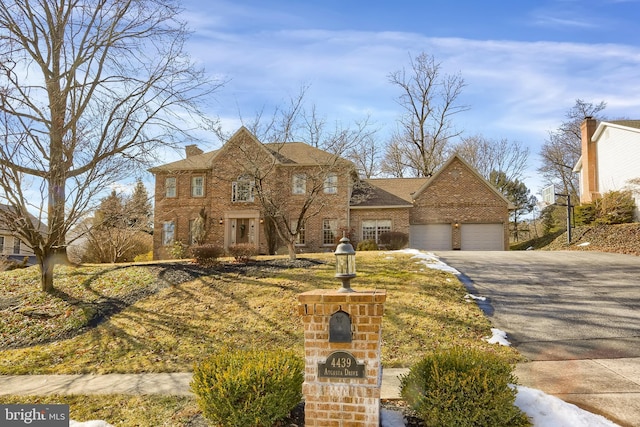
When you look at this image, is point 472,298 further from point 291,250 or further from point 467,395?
point 291,250

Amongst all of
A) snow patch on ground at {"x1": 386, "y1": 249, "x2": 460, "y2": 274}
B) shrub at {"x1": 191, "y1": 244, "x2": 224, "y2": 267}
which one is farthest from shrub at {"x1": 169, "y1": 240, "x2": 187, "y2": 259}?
snow patch on ground at {"x1": 386, "y1": 249, "x2": 460, "y2": 274}

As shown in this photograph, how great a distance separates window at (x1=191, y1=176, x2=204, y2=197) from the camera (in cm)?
2695

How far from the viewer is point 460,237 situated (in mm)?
25281

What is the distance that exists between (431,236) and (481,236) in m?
2.92

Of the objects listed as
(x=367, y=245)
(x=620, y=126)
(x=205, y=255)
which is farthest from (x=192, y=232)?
(x=620, y=126)

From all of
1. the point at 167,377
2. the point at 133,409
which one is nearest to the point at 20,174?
the point at 167,377

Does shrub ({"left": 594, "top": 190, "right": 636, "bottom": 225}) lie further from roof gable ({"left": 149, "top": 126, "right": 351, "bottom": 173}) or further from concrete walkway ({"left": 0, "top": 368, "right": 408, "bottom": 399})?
concrete walkway ({"left": 0, "top": 368, "right": 408, "bottom": 399})

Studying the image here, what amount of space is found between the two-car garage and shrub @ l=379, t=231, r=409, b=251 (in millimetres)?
1965

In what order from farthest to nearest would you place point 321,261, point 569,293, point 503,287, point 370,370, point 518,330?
point 321,261
point 503,287
point 569,293
point 518,330
point 370,370

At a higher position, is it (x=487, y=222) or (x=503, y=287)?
(x=487, y=222)

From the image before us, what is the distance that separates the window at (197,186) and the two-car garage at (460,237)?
1342cm

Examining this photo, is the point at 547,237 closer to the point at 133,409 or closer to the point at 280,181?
the point at 280,181

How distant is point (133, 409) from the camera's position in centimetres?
571

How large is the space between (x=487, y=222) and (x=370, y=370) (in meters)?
23.0
